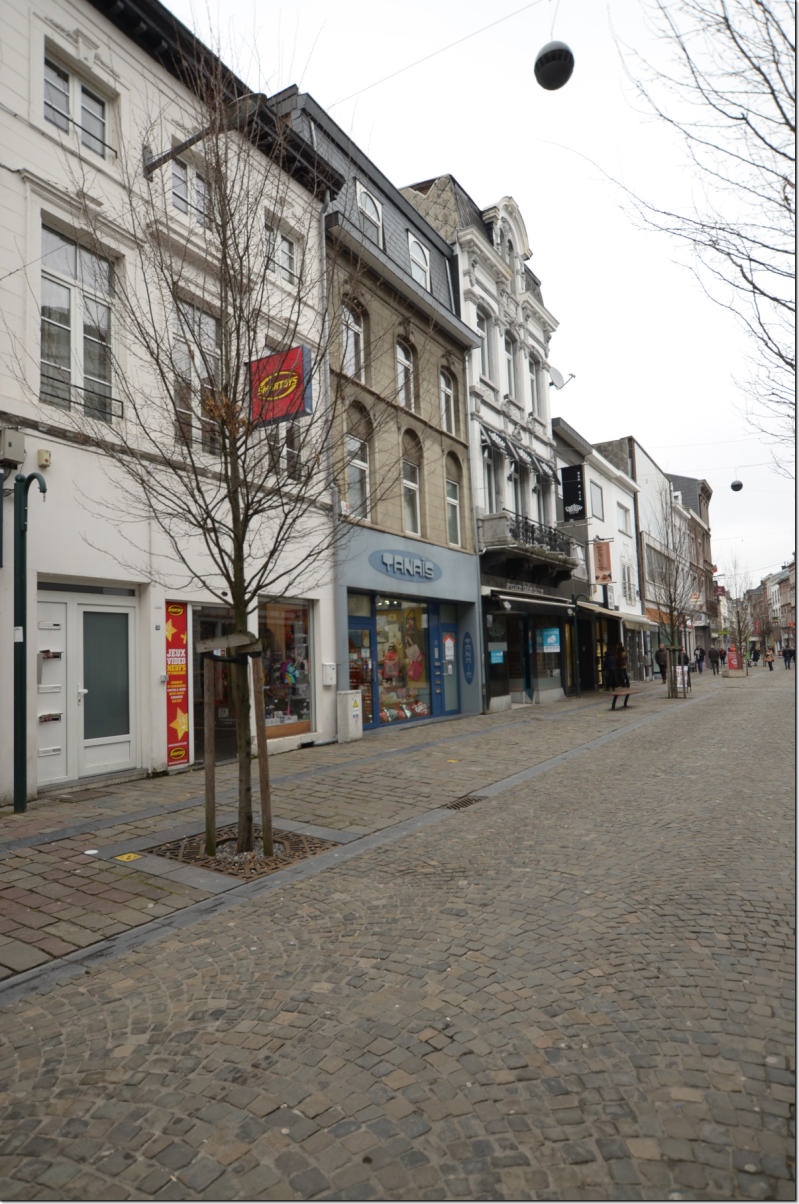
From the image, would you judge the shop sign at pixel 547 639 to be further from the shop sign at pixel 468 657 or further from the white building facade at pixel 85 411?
the white building facade at pixel 85 411

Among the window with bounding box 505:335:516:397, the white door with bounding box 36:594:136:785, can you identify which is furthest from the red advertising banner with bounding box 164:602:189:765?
the window with bounding box 505:335:516:397

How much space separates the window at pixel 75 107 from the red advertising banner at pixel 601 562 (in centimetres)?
2383

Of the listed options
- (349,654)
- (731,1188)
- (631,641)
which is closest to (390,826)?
(731,1188)

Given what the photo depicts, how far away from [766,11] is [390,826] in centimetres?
636

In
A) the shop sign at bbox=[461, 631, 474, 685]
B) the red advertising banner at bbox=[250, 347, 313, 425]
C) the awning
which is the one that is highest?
the red advertising banner at bbox=[250, 347, 313, 425]

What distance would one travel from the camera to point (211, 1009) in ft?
10.9

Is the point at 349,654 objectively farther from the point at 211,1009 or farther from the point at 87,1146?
the point at 87,1146

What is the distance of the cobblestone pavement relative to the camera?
2287 millimetres

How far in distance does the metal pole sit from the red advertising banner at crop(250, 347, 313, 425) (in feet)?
9.36

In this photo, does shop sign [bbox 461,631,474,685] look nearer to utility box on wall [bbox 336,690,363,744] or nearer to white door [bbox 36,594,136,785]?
utility box on wall [bbox 336,690,363,744]

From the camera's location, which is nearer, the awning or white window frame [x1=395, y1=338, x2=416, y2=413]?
white window frame [x1=395, y1=338, x2=416, y2=413]

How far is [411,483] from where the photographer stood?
16.9 metres

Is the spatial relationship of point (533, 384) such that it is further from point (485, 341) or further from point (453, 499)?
point (453, 499)

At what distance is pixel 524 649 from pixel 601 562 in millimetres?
9486
